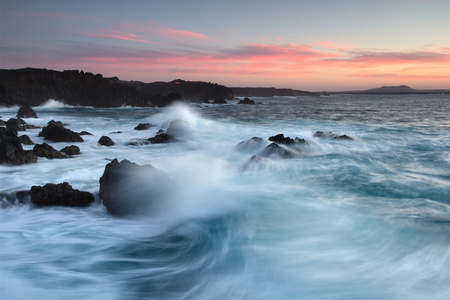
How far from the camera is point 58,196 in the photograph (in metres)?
6.10

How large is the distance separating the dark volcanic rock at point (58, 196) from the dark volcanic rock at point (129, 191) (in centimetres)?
41

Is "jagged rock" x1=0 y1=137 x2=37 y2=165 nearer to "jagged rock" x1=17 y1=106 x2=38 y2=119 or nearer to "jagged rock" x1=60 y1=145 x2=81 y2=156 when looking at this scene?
"jagged rock" x1=60 y1=145 x2=81 y2=156

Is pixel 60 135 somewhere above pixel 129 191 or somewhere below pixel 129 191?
above

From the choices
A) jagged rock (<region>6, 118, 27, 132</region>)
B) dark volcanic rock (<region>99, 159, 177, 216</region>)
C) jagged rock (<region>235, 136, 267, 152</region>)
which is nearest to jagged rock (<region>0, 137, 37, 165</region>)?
dark volcanic rock (<region>99, 159, 177, 216</region>)

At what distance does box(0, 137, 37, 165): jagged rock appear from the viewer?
900 centimetres

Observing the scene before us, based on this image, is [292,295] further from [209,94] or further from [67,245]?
[209,94]

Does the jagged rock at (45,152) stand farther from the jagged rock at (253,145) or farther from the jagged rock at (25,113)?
the jagged rock at (25,113)

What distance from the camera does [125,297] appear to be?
11.9 ft

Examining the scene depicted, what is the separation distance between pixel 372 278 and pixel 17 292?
4.49 metres

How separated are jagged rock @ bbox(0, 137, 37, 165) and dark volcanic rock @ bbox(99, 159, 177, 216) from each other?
4746 mm

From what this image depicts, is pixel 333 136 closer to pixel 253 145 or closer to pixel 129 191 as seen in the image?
pixel 253 145

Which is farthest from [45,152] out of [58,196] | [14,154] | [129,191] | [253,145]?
[253,145]

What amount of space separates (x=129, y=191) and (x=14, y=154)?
562 centimetres

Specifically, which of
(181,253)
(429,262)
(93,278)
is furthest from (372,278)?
(93,278)
